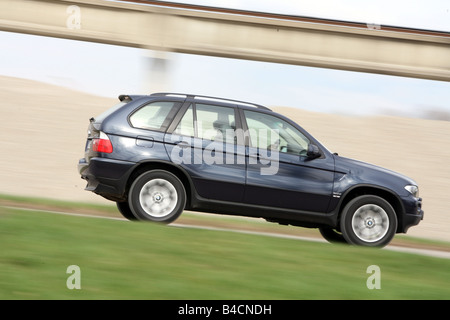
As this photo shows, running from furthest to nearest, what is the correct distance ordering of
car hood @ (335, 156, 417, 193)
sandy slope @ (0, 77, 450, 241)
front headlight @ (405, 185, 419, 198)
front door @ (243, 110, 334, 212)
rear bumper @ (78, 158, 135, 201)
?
sandy slope @ (0, 77, 450, 241)
front headlight @ (405, 185, 419, 198)
car hood @ (335, 156, 417, 193)
front door @ (243, 110, 334, 212)
rear bumper @ (78, 158, 135, 201)

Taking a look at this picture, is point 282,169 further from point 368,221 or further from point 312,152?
point 368,221

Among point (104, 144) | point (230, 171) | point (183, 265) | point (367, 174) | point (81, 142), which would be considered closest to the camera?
point (183, 265)

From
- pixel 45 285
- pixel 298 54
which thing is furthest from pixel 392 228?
pixel 298 54

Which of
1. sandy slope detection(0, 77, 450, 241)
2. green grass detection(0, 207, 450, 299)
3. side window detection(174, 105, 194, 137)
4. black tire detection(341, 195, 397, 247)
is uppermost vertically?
sandy slope detection(0, 77, 450, 241)

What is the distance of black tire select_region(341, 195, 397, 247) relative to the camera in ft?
31.4

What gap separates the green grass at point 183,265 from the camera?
227 inches

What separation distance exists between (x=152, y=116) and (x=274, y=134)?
159 centimetres

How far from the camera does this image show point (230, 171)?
366 inches

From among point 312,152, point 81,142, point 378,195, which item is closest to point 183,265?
point 312,152

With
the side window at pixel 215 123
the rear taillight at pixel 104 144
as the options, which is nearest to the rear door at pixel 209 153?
the side window at pixel 215 123

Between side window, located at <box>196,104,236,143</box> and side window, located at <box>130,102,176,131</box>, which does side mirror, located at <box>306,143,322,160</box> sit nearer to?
side window, located at <box>196,104,236,143</box>

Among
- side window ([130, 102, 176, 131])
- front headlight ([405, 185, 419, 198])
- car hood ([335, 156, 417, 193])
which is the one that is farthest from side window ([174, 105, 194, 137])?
front headlight ([405, 185, 419, 198])

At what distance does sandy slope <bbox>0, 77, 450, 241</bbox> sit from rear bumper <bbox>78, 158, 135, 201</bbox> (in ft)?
38.4
